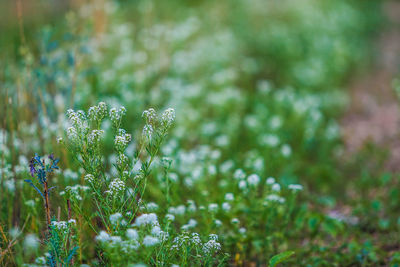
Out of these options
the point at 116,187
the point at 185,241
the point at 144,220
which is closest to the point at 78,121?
the point at 116,187

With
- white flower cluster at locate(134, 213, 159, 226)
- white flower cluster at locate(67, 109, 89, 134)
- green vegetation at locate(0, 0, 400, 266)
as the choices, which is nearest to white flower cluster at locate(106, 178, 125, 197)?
green vegetation at locate(0, 0, 400, 266)

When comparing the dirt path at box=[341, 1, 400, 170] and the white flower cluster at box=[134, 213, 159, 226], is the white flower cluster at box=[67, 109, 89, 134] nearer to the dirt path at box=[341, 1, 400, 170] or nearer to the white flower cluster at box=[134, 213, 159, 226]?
the white flower cluster at box=[134, 213, 159, 226]

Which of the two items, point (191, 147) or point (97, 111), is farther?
point (191, 147)

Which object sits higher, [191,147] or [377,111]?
[377,111]

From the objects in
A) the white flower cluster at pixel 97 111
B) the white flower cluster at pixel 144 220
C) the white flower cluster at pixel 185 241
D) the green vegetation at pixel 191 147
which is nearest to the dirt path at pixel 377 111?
the green vegetation at pixel 191 147

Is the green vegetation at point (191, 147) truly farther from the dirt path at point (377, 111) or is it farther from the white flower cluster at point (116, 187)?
the dirt path at point (377, 111)

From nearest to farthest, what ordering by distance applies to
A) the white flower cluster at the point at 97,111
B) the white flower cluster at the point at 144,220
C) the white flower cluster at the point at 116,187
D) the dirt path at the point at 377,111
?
the white flower cluster at the point at 144,220
the white flower cluster at the point at 116,187
the white flower cluster at the point at 97,111
the dirt path at the point at 377,111

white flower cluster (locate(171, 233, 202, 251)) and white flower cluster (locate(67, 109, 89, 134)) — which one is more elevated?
white flower cluster (locate(67, 109, 89, 134))

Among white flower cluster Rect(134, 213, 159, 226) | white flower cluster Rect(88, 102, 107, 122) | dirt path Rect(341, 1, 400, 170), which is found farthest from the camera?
dirt path Rect(341, 1, 400, 170)

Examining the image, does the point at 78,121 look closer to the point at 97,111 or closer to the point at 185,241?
the point at 97,111
